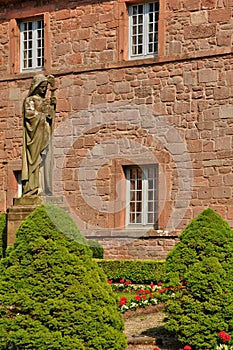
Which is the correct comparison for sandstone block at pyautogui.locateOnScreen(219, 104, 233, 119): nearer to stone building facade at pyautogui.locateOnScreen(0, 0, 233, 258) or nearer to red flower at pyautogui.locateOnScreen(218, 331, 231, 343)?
stone building facade at pyautogui.locateOnScreen(0, 0, 233, 258)

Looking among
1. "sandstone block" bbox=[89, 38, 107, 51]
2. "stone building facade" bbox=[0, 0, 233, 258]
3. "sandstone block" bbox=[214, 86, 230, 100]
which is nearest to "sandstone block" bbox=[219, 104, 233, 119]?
"stone building facade" bbox=[0, 0, 233, 258]

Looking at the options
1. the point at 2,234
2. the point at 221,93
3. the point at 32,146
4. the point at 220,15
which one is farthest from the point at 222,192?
the point at 2,234

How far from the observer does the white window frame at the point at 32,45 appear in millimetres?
22422

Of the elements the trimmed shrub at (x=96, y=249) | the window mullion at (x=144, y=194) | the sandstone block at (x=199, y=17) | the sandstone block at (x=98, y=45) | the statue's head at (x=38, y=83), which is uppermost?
the sandstone block at (x=199, y=17)

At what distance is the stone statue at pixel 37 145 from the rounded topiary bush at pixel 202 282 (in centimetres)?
604

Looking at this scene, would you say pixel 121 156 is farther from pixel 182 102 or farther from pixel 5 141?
pixel 5 141

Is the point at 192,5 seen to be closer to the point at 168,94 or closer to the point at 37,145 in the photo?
the point at 168,94

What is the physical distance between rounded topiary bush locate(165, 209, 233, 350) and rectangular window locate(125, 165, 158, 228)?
924cm

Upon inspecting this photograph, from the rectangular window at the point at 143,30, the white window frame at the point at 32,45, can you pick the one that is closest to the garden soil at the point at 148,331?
the rectangular window at the point at 143,30

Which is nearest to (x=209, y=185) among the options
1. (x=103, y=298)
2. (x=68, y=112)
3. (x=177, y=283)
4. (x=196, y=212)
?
(x=196, y=212)

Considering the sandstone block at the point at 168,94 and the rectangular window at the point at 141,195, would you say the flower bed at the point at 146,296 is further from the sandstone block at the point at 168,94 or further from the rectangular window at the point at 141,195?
the sandstone block at the point at 168,94

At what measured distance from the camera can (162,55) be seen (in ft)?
66.5

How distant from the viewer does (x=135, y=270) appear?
60.0 feet

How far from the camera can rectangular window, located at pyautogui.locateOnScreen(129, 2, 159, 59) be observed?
20.8m
